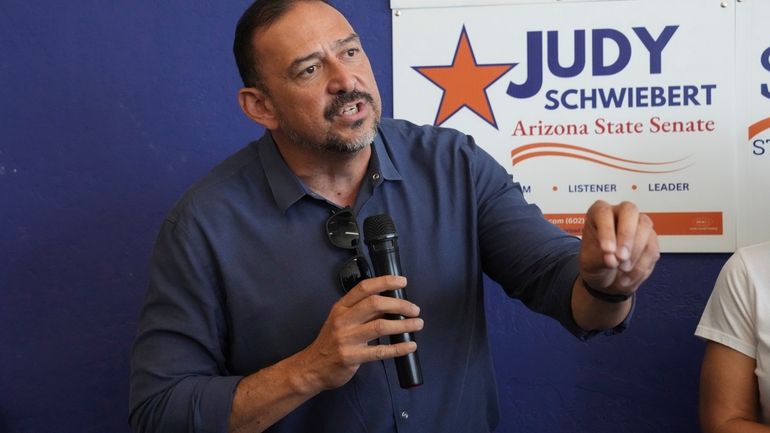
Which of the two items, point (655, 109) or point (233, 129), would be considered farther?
point (233, 129)

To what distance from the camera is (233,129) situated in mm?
2137

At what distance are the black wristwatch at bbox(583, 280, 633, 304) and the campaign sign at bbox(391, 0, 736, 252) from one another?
848 millimetres

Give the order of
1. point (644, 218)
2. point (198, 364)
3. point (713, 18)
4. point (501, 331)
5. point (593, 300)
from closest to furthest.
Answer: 1. point (644, 218)
2. point (593, 300)
3. point (198, 364)
4. point (713, 18)
5. point (501, 331)

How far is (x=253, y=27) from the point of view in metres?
1.59

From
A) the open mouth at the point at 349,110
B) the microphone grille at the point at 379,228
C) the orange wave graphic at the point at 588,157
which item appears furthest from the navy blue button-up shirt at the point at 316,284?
the orange wave graphic at the point at 588,157

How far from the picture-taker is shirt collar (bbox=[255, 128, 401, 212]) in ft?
4.99

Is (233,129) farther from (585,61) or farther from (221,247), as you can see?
(585,61)

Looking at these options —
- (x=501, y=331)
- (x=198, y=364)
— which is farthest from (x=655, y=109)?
(x=198, y=364)

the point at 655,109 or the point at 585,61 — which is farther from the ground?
the point at 585,61

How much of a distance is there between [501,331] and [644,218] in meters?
1.09

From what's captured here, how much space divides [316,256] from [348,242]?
3.0 inches

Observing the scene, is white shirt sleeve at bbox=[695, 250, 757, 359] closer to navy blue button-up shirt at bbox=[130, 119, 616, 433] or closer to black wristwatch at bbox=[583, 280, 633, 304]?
navy blue button-up shirt at bbox=[130, 119, 616, 433]

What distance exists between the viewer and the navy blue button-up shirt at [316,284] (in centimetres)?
146

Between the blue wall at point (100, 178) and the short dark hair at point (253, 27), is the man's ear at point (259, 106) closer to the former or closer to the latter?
the short dark hair at point (253, 27)
